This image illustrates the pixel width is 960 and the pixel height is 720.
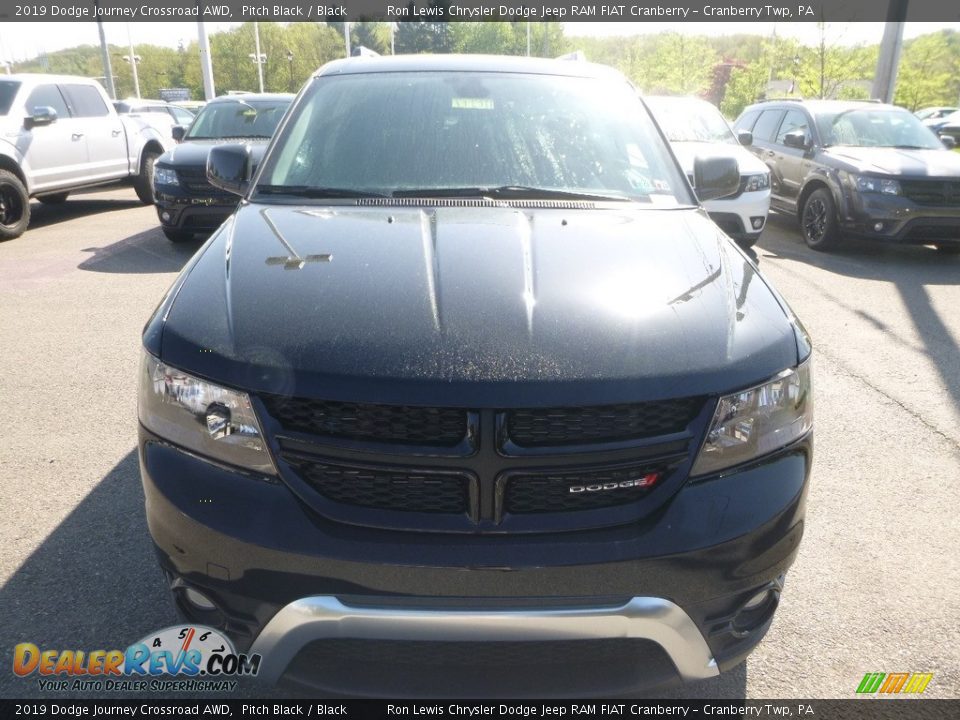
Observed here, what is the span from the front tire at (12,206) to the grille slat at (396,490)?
9402 mm

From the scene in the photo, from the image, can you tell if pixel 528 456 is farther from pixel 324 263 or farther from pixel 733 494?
pixel 324 263

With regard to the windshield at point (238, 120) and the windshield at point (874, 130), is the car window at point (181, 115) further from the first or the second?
the windshield at point (874, 130)

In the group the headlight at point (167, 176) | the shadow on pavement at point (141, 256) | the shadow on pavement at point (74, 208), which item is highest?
the headlight at point (167, 176)

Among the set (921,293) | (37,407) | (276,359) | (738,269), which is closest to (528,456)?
(276,359)

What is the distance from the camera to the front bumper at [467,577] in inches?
63.7

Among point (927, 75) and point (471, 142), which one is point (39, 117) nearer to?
point (471, 142)

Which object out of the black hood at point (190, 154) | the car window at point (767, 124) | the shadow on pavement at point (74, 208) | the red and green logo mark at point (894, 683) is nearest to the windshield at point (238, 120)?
the black hood at point (190, 154)

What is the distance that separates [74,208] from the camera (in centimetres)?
1245

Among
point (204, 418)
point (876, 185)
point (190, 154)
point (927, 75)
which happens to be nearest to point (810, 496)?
point (204, 418)

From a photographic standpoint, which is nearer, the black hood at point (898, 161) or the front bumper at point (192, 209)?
the front bumper at point (192, 209)

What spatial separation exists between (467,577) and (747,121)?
1162 centimetres

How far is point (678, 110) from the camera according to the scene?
9859 mm

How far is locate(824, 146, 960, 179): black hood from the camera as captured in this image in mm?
8203

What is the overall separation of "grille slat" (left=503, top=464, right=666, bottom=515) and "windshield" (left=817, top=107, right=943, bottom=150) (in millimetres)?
9057
